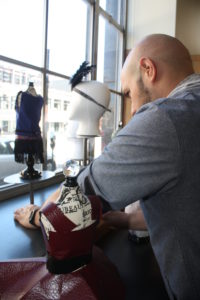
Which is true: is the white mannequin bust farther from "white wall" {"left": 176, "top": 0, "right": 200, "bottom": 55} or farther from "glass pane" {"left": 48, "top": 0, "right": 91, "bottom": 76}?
"white wall" {"left": 176, "top": 0, "right": 200, "bottom": 55}

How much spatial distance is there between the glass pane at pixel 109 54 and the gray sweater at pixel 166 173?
250 centimetres

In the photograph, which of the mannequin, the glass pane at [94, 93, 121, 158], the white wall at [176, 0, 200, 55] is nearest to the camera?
the mannequin

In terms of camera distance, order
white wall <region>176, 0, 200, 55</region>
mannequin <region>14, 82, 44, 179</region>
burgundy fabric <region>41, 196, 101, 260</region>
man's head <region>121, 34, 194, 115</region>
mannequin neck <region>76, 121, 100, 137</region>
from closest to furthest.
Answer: burgundy fabric <region>41, 196, 101, 260</region>, man's head <region>121, 34, 194, 115</region>, mannequin <region>14, 82, 44, 179</region>, mannequin neck <region>76, 121, 100, 137</region>, white wall <region>176, 0, 200, 55</region>

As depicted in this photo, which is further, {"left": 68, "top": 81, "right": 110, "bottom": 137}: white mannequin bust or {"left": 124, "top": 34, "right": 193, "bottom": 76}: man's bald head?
{"left": 68, "top": 81, "right": 110, "bottom": 137}: white mannequin bust

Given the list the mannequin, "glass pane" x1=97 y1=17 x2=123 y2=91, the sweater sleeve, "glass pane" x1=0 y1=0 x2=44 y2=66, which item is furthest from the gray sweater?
"glass pane" x1=97 y1=17 x2=123 y2=91

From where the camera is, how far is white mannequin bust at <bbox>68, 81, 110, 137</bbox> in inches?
62.9

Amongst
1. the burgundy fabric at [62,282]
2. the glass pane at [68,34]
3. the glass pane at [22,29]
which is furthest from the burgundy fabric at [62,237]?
the glass pane at [68,34]

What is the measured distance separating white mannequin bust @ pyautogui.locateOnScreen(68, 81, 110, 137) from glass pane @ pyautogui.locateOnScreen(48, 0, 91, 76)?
0.48 m

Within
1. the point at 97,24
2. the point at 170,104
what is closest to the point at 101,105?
the point at 170,104

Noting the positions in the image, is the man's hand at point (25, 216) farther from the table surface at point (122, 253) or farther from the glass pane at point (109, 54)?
the glass pane at point (109, 54)

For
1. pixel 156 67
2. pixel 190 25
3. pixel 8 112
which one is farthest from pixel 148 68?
pixel 190 25

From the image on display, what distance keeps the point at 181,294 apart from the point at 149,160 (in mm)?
371

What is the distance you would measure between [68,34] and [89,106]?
1.00m

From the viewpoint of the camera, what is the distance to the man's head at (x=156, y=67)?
754 mm
